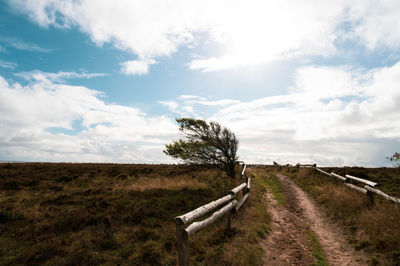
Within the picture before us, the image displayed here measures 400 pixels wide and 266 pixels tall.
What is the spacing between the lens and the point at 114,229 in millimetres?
8852

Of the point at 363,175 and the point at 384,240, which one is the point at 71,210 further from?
the point at 363,175

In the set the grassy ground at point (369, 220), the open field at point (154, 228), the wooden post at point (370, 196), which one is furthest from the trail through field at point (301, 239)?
the wooden post at point (370, 196)

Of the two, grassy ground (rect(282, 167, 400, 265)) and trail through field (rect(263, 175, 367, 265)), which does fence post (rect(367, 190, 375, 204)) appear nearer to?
grassy ground (rect(282, 167, 400, 265))

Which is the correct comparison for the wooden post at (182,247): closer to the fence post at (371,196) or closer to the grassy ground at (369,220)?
the grassy ground at (369,220)

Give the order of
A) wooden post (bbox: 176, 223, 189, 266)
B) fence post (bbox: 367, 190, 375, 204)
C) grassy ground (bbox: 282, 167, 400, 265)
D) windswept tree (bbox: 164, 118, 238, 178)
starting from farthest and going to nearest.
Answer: windswept tree (bbox: 164, 118, 238, 178)
fence post (bbox: 367, 190, 375, 204)
grassy ground (bbox: 282, 167, 400, 265)
wooden post (bbox: 176, 223, 189, 266)

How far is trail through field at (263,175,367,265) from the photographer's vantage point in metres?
6.66

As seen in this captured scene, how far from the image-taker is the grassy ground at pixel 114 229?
6.62 meters

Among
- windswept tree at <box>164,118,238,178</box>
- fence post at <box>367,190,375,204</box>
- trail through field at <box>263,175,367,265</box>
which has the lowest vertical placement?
trail through field at <box>263,175,367,265</box>

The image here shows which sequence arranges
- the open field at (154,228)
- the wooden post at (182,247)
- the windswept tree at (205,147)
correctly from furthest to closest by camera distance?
1. the windswept tree at (205,147)
2. the open field at (154,228)
3. the wooden post at (182,247)

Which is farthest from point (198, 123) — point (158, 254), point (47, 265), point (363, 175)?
point (363, 175)

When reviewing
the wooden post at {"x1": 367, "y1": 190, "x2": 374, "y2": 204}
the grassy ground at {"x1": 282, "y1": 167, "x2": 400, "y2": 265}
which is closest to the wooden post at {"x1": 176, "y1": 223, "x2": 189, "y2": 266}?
the grassy ground at {"x1": 282, "y1": 167, "x2": 400, "y2": 265}

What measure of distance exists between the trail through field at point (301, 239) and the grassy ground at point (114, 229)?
610 mm

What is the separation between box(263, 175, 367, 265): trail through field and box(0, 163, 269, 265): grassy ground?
0.61 metres

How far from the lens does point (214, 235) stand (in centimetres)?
765
